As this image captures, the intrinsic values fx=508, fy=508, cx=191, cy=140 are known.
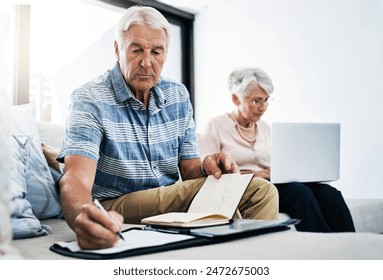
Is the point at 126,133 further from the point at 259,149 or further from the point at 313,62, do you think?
the point at 313,62

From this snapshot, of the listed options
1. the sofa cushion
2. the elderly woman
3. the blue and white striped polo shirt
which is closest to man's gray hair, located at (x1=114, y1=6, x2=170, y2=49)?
the blue and white striped polo shirt

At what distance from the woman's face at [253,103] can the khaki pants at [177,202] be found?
0.94m

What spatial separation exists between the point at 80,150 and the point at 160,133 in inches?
11.8

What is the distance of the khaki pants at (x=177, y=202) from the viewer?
117 centimetres

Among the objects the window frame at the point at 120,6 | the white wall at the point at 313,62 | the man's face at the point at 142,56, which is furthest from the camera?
the white wall at the point at 313,62

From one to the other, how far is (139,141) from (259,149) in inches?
35.5

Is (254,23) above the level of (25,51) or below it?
above

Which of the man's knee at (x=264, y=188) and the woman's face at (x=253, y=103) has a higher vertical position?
the woman's face at (x=253, y=103)

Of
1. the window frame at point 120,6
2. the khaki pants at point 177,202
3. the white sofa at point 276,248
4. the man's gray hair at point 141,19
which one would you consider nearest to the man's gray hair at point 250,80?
the window frame at point 120,6

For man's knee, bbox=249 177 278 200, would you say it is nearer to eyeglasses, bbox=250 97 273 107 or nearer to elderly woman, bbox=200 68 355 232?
elderly woman, bbox=200 68 355 232

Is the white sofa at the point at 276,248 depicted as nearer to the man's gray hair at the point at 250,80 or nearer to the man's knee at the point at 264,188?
the man's knee at the point at 264,188
